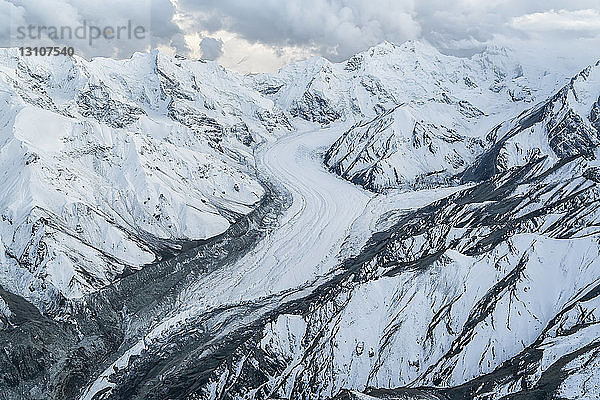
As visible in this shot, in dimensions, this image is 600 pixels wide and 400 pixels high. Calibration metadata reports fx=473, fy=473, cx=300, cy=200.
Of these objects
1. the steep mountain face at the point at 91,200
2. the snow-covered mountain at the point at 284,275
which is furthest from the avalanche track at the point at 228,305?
the steep mountain face at the point at 91,200

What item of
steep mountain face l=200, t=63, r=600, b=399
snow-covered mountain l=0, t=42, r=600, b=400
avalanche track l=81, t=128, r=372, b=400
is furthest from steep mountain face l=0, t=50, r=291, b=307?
steep mountain face l=200, t=63, r=600, b=399

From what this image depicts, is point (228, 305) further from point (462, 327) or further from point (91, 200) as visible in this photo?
point (462, 327)

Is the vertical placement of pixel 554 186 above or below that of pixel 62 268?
above

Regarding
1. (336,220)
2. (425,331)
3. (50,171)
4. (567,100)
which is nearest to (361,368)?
(425,331)

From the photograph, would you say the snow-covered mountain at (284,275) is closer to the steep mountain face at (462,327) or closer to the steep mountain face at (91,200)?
the steep mountain face at (462,327)

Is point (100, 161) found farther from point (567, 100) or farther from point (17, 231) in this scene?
point (567, 100)

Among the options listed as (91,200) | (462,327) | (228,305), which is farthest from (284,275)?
(91,200)
